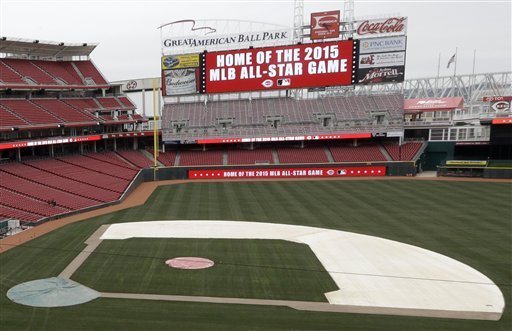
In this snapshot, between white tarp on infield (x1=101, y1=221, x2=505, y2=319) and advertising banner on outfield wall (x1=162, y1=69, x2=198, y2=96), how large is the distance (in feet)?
118

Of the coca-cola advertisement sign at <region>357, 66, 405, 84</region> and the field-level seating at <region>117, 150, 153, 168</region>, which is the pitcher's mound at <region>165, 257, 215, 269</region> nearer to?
the field-level seating at <region>117, 150, 153, 168</region>

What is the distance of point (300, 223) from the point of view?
27.1m

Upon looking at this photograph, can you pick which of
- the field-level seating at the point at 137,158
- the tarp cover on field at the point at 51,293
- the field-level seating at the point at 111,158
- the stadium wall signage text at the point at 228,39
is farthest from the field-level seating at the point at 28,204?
the stadium wall signage text at the point at 228,39

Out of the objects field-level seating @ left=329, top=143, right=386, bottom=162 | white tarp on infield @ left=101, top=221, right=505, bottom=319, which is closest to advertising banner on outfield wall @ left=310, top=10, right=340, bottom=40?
field-level seating @ left=329, top=143, right=386, bottom=162

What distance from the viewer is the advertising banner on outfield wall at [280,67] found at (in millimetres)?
55031

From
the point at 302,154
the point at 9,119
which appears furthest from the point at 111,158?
the point at 302,154

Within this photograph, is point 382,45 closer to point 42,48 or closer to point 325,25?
point 325,25

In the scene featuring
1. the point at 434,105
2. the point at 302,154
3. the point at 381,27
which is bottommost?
the point at 302,154

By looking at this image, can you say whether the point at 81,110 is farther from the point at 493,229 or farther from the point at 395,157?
the point at 493,229

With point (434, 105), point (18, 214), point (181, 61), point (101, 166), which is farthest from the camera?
point (181, 61)

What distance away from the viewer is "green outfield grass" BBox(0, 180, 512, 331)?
13.0 meters

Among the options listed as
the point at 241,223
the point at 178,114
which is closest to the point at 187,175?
the point at 178,114

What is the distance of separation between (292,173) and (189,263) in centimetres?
3272

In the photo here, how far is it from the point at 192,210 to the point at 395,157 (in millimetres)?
32631
